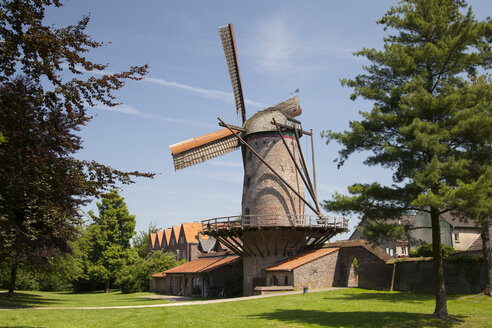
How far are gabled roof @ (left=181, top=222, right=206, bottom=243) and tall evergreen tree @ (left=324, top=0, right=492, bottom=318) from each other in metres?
45.2

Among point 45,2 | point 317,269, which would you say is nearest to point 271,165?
point 317,269

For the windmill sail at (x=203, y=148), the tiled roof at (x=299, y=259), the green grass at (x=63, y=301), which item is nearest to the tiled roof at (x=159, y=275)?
the green grass at (x=63, y=301)

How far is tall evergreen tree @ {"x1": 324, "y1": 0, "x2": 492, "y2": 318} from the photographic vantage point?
14.7 metres

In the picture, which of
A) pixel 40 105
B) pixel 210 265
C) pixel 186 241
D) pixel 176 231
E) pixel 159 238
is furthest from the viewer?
pixel 159 238

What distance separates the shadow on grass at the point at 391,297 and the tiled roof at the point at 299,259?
4.10m

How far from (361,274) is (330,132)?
13841 millimetres

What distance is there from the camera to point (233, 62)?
34.9 m

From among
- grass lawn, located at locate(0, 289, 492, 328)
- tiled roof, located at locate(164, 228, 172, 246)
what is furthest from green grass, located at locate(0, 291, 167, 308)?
tiled roof, located at locate(164, 228, 172, 246)

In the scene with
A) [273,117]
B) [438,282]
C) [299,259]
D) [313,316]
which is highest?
[273,117]

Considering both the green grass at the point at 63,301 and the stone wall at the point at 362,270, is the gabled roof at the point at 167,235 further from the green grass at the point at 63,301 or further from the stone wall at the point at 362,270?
the stone wall at the point at 362,270

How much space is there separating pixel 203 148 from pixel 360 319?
1971 centimetres

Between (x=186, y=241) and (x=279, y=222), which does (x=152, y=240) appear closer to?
(x=186, y=241)

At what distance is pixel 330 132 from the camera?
56.0 feet

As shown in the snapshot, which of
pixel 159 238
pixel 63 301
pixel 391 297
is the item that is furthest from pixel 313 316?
pixel 159 238
